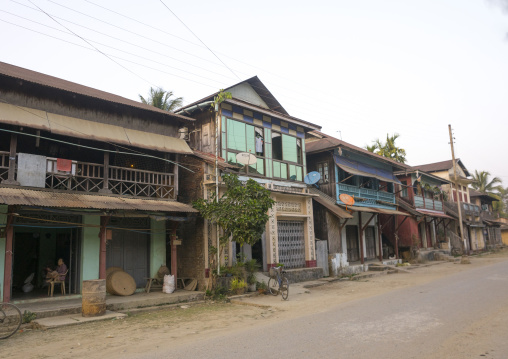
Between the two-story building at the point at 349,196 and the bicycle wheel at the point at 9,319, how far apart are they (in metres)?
13.9

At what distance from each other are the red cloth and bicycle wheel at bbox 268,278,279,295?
304 inches

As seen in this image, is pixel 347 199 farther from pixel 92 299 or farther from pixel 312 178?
pixel 92 299

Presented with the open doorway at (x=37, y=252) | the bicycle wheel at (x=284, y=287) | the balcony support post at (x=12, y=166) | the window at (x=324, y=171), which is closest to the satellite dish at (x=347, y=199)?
the window at (x=324, y=171)

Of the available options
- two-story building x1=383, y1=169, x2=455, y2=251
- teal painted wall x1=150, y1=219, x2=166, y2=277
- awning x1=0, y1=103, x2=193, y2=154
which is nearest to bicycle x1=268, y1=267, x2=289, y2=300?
teal painted wall x1=150, y1=219, x2=166, y2=277

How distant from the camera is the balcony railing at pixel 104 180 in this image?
37.8ft

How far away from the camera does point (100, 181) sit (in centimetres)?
1348

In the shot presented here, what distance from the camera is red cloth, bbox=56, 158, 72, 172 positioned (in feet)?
37.4

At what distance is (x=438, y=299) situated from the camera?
10.8 m

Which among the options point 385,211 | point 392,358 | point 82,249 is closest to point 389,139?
point 385,211

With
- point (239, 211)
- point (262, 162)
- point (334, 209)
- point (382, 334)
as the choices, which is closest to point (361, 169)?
point (334, 209)

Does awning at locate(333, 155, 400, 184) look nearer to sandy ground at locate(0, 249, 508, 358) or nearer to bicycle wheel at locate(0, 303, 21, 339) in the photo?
sandy ground at locate(0, 249, 508, 358)

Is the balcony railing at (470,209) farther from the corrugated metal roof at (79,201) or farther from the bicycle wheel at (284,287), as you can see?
the corrugated metal roof at (79,201)

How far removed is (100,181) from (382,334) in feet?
34.2

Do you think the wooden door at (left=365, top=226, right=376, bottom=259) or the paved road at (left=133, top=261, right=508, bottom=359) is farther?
the wooden door at (left=365, top=226, right=376, bottom=259)
